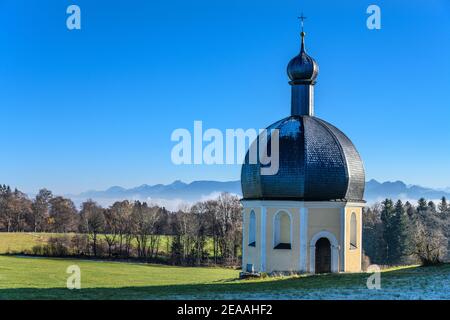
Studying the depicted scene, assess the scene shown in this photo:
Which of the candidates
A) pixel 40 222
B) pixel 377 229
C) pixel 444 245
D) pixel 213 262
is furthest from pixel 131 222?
pixel 444 245

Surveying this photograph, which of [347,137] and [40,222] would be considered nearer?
[347,137]

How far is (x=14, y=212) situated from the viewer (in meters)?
74.1

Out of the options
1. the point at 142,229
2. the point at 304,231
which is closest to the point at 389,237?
the point at 142,229

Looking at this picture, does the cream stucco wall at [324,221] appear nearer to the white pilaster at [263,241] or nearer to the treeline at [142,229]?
the white pilaster at [263,241]

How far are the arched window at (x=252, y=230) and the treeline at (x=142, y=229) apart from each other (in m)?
29.3

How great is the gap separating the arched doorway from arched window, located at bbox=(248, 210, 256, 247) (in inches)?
119

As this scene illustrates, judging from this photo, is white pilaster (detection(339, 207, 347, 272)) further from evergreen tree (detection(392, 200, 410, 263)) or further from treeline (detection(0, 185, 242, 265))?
evergreen tree (detection(392, 200, 410, 263))

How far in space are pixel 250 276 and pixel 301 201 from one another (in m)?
4.79

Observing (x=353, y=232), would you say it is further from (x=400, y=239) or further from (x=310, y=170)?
(x=400, y=239)

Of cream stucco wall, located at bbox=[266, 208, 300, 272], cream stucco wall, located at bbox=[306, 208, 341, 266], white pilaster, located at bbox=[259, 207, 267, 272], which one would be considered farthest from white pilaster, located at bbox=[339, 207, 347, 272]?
white pilaster, located at bbox=[259, 207, 267, 272]

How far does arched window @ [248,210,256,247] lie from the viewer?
88.0 feet

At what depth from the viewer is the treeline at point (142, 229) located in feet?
195
